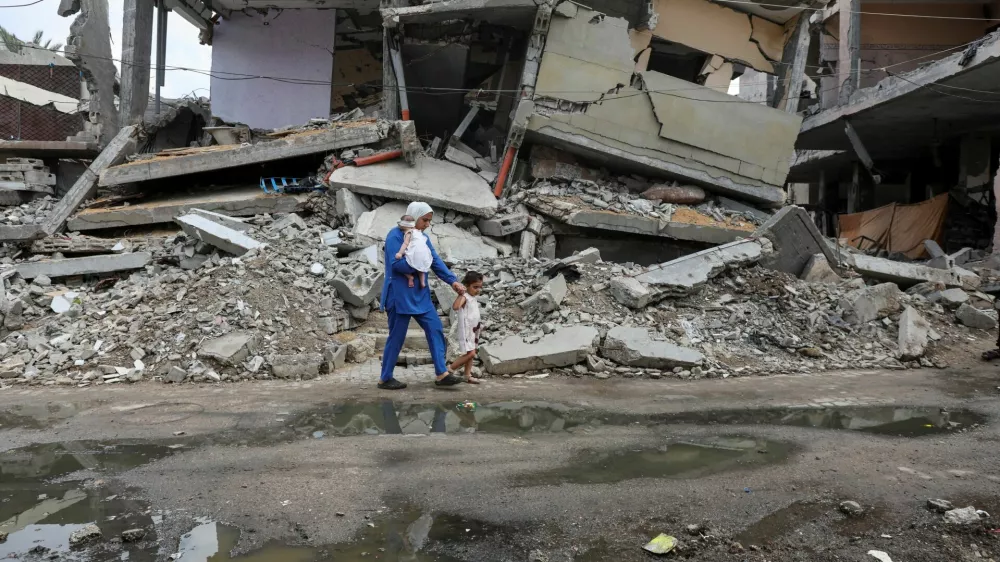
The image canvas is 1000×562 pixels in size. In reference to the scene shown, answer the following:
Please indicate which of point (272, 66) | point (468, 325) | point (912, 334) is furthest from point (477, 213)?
point (272, 66)

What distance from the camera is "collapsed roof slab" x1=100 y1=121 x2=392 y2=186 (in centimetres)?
1147

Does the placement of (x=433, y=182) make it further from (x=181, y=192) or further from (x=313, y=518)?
(x=313, y=518)

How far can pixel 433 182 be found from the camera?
11.6 meters

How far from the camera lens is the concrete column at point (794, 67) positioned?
14337 mm

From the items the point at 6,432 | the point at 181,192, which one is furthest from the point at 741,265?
the point at 181,192

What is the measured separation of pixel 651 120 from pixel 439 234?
5.17 metres

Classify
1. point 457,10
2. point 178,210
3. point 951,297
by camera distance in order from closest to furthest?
1. point 951,297
2. point 178,210
3. point 457,10

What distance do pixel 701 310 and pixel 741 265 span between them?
45.8 inches

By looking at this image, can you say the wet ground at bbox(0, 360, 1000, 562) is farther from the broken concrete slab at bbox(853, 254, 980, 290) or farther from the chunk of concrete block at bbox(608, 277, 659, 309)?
the broken concrete slab at bbox(853, 254, 980, 290)

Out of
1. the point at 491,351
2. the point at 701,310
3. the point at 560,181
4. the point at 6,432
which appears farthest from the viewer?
the point at 560,181

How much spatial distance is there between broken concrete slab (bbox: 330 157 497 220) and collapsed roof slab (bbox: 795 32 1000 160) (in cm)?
879

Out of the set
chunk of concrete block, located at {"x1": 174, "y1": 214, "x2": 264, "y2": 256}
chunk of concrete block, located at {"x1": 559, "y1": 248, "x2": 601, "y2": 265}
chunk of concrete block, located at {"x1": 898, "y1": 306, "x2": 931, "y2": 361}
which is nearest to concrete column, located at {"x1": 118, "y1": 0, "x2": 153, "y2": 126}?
chunk of concrete block, located at {"x1": 174, "y1": 214, "x2": 264, "y2": 256}

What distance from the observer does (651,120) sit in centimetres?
→ 1289

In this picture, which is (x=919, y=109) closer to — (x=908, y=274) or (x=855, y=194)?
(x=855, y=194)
